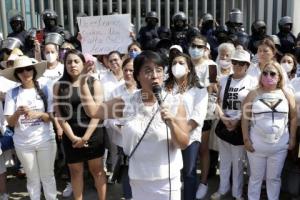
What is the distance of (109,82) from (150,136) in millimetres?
2091

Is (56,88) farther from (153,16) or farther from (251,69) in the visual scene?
(153,16)

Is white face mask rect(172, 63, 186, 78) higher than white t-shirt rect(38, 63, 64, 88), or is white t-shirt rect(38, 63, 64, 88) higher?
white face mask rect(172, 63, 186, 78)

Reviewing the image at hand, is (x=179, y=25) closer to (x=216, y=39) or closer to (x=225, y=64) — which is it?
(x=216, y=39)

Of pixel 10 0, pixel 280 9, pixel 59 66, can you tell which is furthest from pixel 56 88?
pixel 280 9

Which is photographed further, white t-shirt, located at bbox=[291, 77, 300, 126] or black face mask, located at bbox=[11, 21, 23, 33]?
black face mask, located at bbox=[11, 21, 23, 33]

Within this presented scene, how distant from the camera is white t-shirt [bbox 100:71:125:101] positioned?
15.0ft

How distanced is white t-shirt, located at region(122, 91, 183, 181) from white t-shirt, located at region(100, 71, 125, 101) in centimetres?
174

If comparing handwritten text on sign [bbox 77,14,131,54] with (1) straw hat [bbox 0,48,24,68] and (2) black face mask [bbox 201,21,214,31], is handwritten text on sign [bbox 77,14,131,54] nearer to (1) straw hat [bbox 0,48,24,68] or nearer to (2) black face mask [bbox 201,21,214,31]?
(1) straw hat [bbox 0,48,24,68]

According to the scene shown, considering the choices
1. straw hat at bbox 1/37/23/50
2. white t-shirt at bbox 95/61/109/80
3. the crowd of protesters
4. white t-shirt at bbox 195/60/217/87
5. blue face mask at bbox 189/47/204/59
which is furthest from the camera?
straw hat at bbox 1/37/23/50

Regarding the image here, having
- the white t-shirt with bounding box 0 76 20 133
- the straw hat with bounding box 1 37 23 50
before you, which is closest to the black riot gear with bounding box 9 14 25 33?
the straw hat with bounding box 1 37 23 50

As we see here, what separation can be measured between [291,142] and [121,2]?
5868 mm

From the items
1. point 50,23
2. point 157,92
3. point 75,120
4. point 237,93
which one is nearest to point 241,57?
point 237,93

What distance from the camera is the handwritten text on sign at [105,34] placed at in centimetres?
528

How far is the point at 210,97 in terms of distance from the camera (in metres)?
4.44
